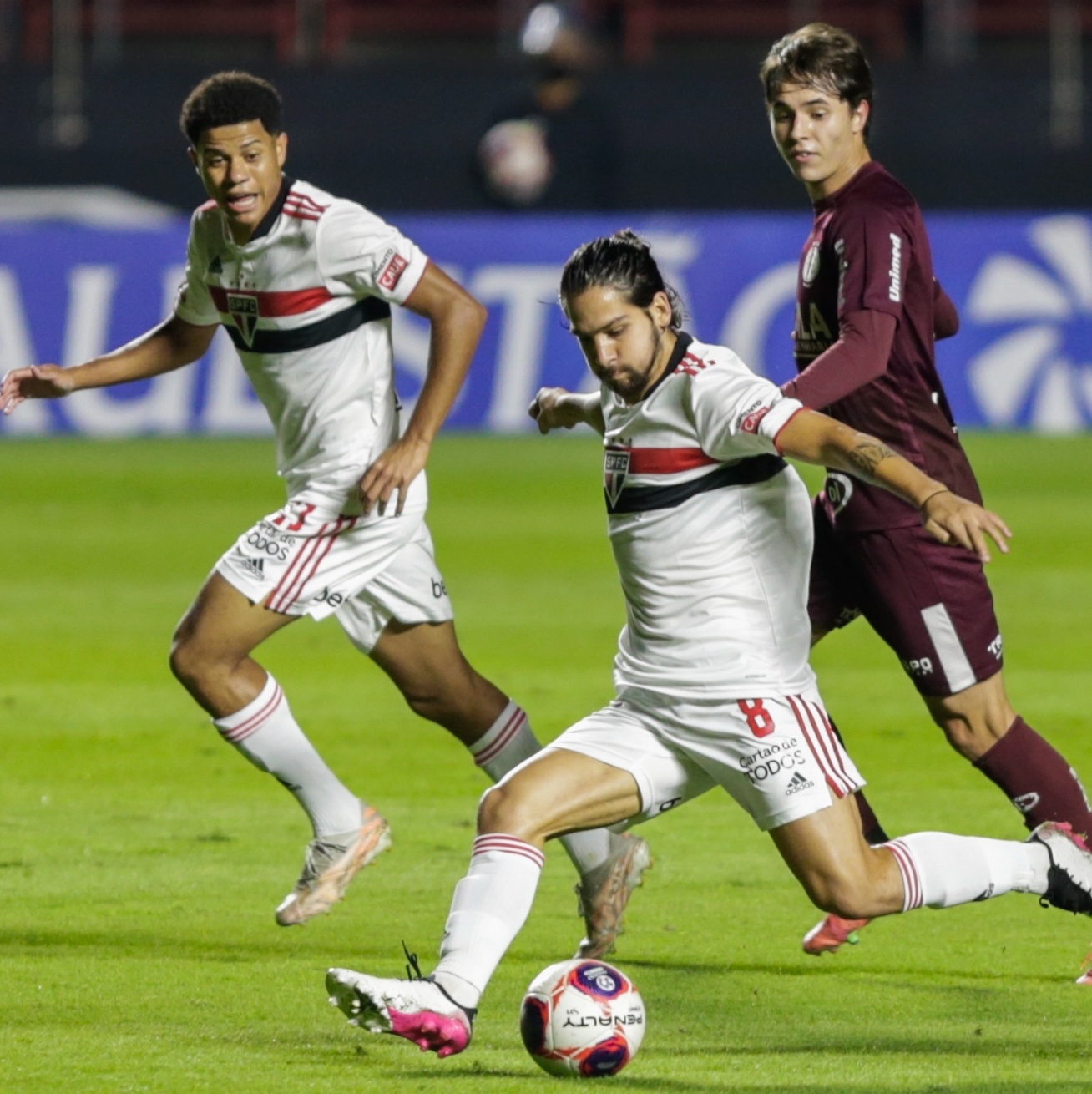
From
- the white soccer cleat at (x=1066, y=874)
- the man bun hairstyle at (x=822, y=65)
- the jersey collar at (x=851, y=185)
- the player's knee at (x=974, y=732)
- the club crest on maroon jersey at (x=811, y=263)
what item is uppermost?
the man bun hairstyle at (x=822, y=65)

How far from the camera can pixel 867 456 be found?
4.35 metres

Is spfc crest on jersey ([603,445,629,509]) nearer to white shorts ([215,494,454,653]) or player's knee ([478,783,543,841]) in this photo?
player's knee ([478,783,543,841])

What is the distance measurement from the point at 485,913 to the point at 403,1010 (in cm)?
33

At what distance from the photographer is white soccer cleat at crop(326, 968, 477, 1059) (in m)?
4.13

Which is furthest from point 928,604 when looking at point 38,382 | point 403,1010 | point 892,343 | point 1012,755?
point 38,382

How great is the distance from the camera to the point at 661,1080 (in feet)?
14.2

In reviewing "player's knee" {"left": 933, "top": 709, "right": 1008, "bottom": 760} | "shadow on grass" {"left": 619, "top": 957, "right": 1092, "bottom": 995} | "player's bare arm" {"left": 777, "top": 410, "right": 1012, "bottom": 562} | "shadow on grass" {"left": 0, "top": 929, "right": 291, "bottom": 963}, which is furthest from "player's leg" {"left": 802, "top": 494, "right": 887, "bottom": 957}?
"shadow on grass" {"left": 0, "top": 929, "right": 291, "bottom": 963}

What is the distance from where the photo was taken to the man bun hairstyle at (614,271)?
14.9ft

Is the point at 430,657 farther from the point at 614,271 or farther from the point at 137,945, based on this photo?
the point at 614,271

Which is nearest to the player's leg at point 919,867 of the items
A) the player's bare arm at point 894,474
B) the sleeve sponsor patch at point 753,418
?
the player's bare arm at point 894,474

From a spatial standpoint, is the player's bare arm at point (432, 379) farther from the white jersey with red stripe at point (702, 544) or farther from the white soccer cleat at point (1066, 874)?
the white soccer cleat at point (1066, 874)

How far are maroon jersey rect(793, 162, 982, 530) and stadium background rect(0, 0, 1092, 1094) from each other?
1.16 meters

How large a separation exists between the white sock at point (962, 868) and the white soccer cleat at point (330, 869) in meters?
1.60

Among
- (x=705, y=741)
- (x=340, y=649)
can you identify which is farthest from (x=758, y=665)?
(x=340, y=649)
